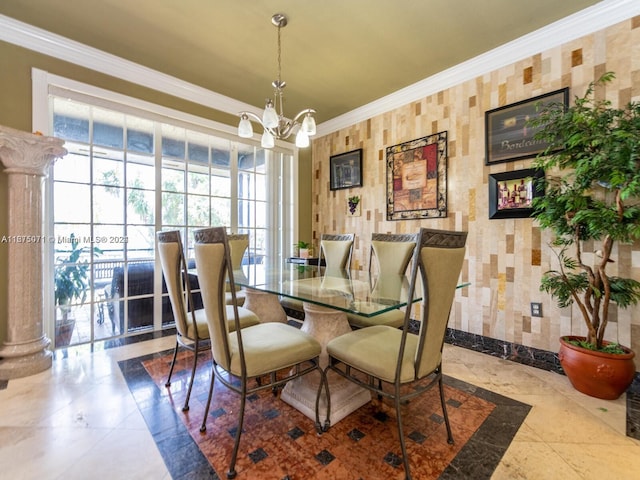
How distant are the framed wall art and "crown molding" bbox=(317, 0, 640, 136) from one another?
0.54 m

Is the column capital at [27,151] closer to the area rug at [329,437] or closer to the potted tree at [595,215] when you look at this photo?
the area rug at [329,437]

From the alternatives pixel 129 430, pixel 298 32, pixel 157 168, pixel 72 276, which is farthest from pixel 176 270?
pixel 298 32

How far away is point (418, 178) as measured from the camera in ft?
10.7

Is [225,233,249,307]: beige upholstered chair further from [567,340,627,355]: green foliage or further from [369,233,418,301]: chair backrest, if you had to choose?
[567,340,627,355]: green foliage

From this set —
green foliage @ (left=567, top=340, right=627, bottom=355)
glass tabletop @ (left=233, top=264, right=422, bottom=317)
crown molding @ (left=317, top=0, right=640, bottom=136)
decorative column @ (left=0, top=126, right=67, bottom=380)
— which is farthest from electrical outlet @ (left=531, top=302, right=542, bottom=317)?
decorative column @ (left=0, top=126, right=67, bottom=380)

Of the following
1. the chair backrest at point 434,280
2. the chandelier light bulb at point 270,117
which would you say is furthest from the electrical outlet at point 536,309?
the chandelier light bulb at point 270,117

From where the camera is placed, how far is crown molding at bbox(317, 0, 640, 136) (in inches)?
82.6

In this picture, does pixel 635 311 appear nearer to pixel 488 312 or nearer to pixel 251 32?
pixel 488 312

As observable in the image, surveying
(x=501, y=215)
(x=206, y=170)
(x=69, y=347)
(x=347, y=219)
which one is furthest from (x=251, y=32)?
(x=69, y=347)

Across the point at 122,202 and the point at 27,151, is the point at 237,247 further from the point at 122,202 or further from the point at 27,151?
the point at 27,151

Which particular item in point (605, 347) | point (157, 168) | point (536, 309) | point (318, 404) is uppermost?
point (157, 168)

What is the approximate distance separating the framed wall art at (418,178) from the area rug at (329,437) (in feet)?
6.15

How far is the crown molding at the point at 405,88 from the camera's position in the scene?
2170 millimetres

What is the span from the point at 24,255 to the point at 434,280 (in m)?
3.01
